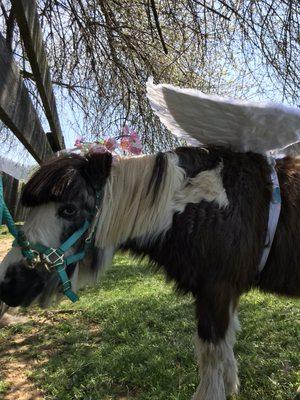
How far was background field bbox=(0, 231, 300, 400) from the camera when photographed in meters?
2.82

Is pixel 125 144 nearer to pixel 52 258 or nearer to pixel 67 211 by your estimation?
pixel 67 211

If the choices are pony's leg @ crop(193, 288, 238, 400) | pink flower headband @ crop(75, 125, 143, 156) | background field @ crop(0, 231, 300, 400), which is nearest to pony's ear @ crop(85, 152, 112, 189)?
pink flower headband @ crop(75, 125, 143, 156)

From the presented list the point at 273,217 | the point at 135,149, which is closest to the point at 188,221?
the point at 273,217

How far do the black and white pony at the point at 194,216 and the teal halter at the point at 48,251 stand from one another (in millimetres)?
33

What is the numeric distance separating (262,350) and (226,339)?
1190 mm

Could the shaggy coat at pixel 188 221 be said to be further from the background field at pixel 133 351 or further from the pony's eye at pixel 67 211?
the background field at pixel 133 351

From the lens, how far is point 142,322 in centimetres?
420

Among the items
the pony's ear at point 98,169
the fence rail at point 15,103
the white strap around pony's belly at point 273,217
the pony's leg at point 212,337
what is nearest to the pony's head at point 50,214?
the pony's ear at point 98,169

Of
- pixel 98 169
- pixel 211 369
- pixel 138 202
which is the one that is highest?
pixel 98 169

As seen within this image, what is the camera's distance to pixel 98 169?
217 cm

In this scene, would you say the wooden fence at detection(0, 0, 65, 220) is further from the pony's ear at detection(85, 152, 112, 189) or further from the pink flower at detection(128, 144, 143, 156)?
the pink flower at detection(128, 144, 143, 156)

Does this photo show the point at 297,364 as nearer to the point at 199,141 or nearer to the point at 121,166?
the point at 199,141

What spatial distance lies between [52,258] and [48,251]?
1.6 inches

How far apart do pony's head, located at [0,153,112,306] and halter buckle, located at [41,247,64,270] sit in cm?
3
